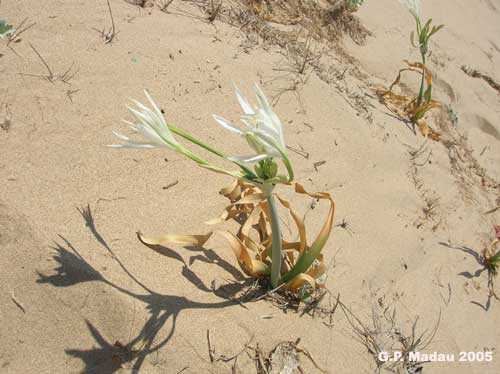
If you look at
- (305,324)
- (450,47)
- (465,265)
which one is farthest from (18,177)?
(450,47)

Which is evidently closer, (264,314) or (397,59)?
(264,314)

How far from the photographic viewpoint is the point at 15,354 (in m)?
1.13

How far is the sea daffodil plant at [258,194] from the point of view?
3.20 feet

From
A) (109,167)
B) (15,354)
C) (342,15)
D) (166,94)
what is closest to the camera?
(15,354)

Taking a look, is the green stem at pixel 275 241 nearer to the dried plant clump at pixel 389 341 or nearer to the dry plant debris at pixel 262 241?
the dry plant debris at pixel 262 241

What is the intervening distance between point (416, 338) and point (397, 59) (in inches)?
98.3

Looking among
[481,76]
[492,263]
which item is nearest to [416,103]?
[492,263]

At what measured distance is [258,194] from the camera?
142 centimetres

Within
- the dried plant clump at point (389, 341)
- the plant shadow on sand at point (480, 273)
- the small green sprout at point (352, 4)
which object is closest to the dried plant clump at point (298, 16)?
the small green sprout at point (352, 4)

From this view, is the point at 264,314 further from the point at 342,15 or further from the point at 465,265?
the point at 342,15

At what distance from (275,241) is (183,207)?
488 millimetres

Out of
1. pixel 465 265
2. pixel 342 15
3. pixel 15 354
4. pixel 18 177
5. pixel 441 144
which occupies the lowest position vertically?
pixel 15 354

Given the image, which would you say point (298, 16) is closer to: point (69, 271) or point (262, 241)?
point (262, 241)

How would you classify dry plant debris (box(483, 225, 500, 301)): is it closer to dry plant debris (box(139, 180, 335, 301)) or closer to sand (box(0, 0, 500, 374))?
sand (box(0, 0, 500, 374))
